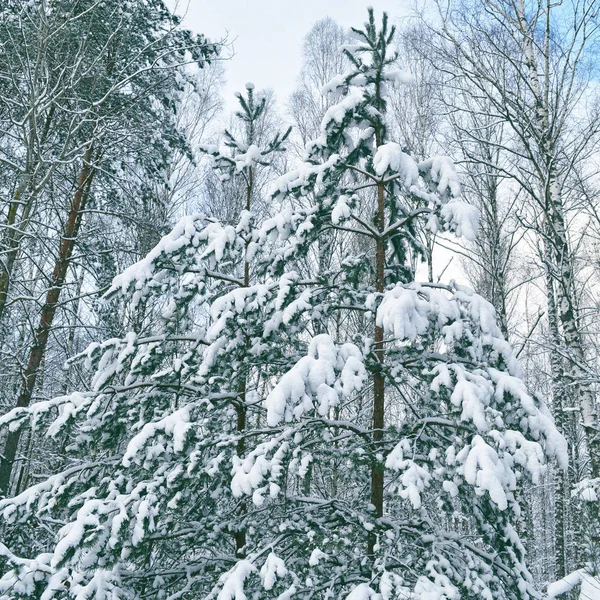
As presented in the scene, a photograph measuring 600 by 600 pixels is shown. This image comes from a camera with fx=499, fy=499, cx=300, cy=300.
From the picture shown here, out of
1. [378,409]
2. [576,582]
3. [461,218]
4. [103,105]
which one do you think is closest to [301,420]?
[378,409]

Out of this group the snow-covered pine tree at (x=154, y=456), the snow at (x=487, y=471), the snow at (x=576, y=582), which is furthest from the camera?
the snow at (x=576, y=582)

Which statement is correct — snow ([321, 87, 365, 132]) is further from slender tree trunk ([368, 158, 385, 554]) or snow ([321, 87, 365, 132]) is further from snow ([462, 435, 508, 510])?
snow ([462, 435, 508, 510])

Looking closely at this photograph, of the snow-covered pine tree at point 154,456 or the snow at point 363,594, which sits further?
the snow-covered pine tree at point 154,456

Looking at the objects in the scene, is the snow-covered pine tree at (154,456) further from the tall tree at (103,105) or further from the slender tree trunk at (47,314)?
the tall tree at (103,105)

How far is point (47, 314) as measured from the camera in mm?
6785

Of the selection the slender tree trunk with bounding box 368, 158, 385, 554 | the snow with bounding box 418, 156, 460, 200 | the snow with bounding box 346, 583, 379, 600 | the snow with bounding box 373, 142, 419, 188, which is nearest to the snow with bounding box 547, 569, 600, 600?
the slender tree trunk with bounding box 368, 158, 385, 554

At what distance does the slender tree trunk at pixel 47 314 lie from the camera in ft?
20.0

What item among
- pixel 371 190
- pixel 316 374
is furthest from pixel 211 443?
pixel 371 190

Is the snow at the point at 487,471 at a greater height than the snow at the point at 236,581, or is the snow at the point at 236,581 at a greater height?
the snow at the point at 487,471

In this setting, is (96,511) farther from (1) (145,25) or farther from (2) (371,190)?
(2) (371,190)

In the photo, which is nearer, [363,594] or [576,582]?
[363,594]

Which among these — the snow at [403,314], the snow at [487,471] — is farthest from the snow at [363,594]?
the snow at [403,314]

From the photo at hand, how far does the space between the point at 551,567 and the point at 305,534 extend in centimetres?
2351

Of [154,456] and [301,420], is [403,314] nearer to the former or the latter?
[301,420]
